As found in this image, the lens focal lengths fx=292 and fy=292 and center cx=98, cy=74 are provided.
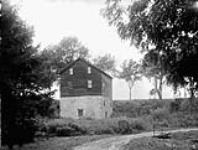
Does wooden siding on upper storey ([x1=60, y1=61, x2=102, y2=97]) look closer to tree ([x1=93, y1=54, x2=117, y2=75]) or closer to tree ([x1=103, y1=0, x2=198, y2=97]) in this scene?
tree ([x1=93, y1=54, x2=117, y2=75])

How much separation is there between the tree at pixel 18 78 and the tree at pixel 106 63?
67.6 meters

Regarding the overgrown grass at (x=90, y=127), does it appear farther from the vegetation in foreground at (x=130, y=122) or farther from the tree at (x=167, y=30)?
the tree at (x=167, y=30)

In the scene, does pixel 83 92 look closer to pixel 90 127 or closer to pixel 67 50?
pixel 90 127

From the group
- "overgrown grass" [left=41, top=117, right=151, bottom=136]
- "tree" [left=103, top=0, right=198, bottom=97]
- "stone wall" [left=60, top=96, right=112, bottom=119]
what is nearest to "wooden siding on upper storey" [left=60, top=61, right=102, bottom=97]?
"stone wall" [left=60, top=96, right=112, bottom=119]

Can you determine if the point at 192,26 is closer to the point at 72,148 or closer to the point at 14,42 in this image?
the point at 14,42

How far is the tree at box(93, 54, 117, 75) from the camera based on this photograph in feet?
275

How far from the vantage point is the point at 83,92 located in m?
49.4

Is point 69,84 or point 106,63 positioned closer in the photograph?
point 69,84

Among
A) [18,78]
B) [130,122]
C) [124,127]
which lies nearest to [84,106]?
[130,122]

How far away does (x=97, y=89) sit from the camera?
49250 millimetres

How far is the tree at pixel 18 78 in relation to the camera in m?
14.5

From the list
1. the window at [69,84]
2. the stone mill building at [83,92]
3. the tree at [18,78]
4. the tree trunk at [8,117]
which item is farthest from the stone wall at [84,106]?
the tree trunk at [8,117]

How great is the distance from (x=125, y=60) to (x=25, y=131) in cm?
6542

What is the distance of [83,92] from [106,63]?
35575 mm
